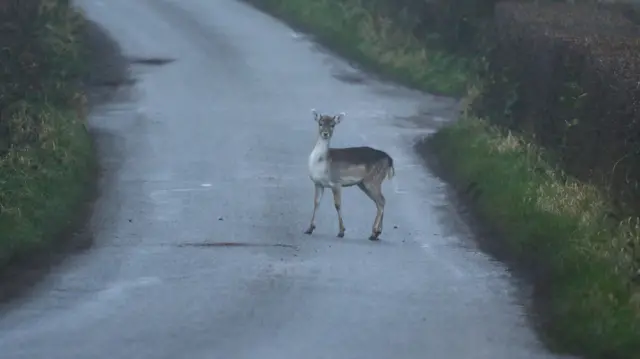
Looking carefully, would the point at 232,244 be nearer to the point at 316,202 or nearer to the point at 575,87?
the point at 316,202

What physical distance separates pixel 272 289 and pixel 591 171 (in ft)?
13.4

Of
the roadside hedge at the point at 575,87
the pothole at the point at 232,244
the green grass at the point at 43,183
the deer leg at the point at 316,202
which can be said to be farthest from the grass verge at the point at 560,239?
the green grass at the point at 43,183

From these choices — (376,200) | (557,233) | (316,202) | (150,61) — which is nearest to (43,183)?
(316,202)

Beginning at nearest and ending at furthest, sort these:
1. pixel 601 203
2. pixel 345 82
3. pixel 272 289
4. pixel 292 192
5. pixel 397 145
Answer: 1. pixel 272 289
2. pixel 601 203
3. pixel 292 192
4. pixel 397 145
5. pixel 345 82

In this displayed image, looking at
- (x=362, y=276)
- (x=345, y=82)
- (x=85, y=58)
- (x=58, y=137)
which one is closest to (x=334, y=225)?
(x=362, y=276)

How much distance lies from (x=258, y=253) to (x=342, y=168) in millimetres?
1342

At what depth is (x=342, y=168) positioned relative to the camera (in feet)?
50.0

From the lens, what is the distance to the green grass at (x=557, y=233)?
38.5 feet

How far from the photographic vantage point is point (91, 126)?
22109 mm

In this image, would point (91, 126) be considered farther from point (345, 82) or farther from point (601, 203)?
point (601, 203)

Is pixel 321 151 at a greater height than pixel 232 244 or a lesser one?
greater

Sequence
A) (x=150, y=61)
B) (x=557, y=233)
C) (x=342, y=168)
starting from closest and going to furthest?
1. (x=557, y=233)
2. (x=342, y=168)
3. (x=150, y=61)

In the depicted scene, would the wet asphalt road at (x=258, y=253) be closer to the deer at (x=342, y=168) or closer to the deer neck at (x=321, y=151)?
the deer at (x=342, y=168)

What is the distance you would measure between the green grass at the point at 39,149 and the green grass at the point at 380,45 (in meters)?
6.47
